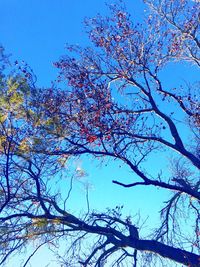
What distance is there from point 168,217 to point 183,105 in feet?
11.4

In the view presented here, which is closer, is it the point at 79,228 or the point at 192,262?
the point at 192,262

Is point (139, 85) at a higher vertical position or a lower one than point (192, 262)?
higher

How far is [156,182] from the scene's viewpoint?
10164 millimetres

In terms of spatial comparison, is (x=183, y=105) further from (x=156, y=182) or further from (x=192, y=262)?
(x=192, y=262)

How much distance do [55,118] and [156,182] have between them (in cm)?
284

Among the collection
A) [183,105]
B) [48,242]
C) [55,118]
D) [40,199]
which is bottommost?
[48,242]

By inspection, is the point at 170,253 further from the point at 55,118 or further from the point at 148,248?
the point at 55,118

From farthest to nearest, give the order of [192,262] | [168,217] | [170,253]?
[168,217] < [170,253] < [192,262]

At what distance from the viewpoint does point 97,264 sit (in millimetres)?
11188

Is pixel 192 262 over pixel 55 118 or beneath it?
beneath

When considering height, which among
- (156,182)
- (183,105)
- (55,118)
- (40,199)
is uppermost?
(183,105)

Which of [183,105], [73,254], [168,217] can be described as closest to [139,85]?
[183,105]

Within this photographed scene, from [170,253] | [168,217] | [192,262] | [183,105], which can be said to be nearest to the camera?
[192,262]

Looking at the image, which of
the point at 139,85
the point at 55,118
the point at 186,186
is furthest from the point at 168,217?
the point at 55,118
